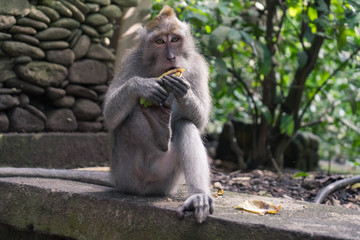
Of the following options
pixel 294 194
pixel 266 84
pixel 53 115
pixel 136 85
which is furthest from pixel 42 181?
pixel 266 84

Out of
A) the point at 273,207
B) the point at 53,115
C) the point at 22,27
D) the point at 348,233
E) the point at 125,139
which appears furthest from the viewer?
the point at 53,115

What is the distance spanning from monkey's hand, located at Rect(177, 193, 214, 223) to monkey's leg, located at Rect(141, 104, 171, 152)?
601 millimetres

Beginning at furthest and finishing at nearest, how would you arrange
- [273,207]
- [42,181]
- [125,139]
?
[42,181]
[125,139]
[273,207]

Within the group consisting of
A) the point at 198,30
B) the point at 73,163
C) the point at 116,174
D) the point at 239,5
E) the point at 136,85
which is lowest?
the point at 73,163

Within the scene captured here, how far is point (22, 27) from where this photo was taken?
5.25 m

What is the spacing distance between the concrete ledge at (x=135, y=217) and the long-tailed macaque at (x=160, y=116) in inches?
8.4

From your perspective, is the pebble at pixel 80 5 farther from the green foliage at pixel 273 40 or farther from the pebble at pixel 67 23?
the green foliage at pixel 273 40

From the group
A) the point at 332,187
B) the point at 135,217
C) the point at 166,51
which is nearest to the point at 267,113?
the point at 332,187

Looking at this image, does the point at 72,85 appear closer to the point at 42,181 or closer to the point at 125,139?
the point at 42,181

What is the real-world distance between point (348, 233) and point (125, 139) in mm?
1813

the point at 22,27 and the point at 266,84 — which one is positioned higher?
the point at 22,27

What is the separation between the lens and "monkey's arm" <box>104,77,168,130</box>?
328 cm

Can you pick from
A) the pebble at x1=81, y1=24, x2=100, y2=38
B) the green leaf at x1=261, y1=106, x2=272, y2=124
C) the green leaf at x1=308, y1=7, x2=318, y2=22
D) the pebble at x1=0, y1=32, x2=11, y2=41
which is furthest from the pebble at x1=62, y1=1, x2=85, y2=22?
the green leaf at x1=308, y1=7, x2=318, y2=22

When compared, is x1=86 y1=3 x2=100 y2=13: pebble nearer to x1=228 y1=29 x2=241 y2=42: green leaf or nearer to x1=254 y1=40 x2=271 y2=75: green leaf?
x1=228 y1=29 x2=241 y2=42: green leaf
